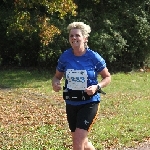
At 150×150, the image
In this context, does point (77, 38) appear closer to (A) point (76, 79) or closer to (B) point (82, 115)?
(A) point (76, 79)

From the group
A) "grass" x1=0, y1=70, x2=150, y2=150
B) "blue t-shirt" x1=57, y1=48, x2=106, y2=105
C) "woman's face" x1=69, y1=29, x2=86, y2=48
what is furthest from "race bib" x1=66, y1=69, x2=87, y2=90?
"grass" x1=0, y1=70, x2=150, y2=150

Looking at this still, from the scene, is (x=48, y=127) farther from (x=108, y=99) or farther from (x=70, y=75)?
(x=108, y=99)

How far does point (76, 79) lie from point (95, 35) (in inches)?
494

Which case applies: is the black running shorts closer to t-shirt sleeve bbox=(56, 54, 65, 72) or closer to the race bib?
the race bib

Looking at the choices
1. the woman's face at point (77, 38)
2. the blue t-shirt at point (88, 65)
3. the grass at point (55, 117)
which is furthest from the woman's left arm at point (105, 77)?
the grass at point (55, 117)

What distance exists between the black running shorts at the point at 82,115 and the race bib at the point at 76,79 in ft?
0.77

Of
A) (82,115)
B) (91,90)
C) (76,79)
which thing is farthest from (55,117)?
(91,90)

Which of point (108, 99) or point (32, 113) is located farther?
point (108, 99)

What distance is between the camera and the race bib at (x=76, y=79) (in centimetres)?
516

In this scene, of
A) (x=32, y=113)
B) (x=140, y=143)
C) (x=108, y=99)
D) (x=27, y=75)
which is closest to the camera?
(x=140, y=143)

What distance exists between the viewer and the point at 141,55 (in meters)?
19.4

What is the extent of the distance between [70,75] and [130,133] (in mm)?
2916

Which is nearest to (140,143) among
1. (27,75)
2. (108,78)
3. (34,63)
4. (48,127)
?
(48,127)

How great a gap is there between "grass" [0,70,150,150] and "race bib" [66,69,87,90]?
5.69ft
